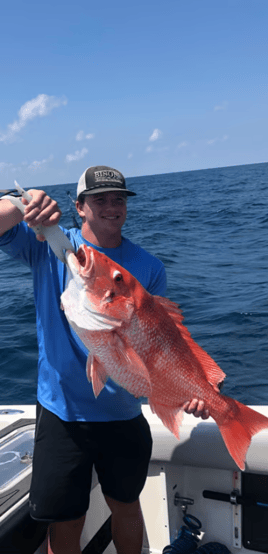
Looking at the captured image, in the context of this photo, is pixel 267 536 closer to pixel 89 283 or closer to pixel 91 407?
pixel 91 407

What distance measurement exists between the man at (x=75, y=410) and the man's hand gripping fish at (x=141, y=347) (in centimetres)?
56

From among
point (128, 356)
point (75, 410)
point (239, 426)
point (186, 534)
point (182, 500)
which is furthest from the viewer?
point (182, 500)

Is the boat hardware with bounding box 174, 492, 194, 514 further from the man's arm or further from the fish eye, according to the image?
the man's arm

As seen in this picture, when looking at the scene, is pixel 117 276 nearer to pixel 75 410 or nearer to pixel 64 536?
pixel 75 410

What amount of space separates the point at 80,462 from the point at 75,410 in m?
0.30

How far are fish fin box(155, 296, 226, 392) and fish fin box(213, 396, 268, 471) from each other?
0.13 metres

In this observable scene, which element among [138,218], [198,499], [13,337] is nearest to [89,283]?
[198,499]

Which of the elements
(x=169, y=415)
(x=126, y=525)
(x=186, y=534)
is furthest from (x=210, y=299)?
(x=169, y=415)

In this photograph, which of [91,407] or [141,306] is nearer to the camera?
[141,306]

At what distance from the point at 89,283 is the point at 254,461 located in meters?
2.10

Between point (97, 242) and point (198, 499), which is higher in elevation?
point (97, 242)

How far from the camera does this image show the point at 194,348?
250cm

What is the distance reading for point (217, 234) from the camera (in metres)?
19.3

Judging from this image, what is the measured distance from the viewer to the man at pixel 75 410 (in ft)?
9.06
